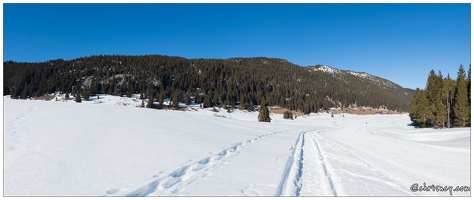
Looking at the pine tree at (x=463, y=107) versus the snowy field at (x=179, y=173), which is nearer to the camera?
the snowy field at (x=179, y=173)

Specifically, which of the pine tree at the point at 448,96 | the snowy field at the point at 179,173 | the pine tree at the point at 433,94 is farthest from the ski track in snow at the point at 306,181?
the pine tree at the point at 433,94

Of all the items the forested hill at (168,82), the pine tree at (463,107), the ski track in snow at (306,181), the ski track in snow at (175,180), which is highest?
the forested hill at (168,82)

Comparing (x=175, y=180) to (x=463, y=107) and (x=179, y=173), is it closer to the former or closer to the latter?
(x=179, y=173)

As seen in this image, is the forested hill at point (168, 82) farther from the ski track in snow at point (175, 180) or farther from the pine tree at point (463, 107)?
the ski track in snow at point (175, 180)

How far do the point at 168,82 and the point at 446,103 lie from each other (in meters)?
117

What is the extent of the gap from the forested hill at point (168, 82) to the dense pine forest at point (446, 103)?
67.0m

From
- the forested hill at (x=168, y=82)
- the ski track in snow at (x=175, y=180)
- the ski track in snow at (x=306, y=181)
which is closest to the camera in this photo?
the ski track in snow at (x=175, y=180)

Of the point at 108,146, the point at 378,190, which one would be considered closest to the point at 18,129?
the point at 108,146

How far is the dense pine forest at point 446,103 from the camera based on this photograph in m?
36.5

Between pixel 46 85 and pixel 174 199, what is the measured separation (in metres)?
136

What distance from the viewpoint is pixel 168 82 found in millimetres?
133625

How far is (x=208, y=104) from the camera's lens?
9919 centimetres

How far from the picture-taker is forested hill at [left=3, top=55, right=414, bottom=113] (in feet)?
362

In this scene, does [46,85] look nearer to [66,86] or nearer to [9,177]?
[66,86]
